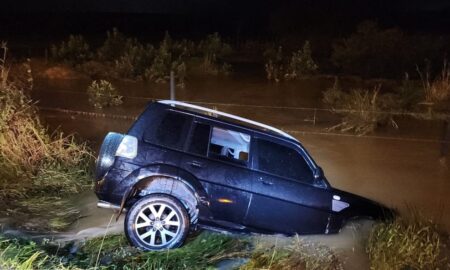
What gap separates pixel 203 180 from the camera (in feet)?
21.2

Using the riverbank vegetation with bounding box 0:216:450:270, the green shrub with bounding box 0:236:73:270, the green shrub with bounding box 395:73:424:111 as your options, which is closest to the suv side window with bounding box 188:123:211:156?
the riverbank vegetation with bounding box 0:216:450:270

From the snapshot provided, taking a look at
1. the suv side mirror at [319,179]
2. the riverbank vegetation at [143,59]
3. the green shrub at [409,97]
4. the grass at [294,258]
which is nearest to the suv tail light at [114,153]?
the grass at [294,258]

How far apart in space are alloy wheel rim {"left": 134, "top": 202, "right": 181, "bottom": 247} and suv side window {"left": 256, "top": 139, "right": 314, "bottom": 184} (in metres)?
1.10

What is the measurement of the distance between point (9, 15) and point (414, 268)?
117 ft

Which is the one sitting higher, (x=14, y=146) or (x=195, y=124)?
(x=195, y=124)

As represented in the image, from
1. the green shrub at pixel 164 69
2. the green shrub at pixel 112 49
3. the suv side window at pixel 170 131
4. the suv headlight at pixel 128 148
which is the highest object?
the green shrub at pixel 112 49

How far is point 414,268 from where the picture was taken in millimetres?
6008

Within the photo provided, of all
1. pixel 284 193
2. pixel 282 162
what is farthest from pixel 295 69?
pixel 284 193

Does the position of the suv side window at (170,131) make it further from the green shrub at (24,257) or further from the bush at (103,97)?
the bush at (103,97)

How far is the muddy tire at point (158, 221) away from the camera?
6254mm

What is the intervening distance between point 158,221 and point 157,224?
3 centimetres

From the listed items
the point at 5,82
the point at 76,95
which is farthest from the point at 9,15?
the point at 5,82

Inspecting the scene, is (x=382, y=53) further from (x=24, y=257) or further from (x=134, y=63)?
(x=24, y=257)

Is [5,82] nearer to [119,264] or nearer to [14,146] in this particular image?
[14,146]
